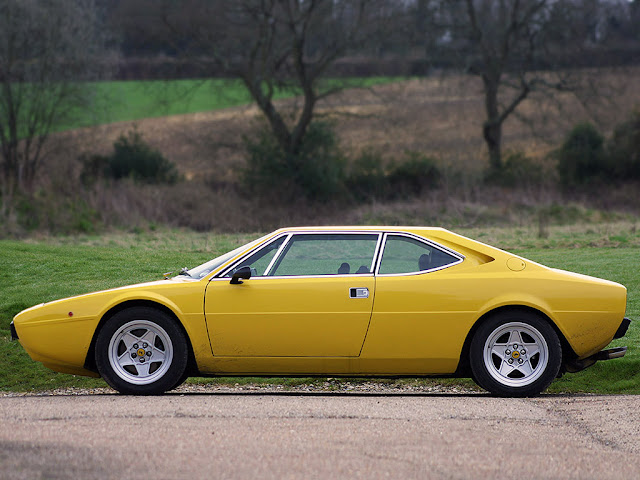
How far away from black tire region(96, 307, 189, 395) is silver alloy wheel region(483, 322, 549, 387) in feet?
8.86

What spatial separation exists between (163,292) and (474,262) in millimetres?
2787

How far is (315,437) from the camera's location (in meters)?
5.99

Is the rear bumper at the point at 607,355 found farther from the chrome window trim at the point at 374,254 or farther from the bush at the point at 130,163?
the bush at the point at 130,163

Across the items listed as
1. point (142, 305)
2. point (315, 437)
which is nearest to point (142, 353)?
point (142, 305)

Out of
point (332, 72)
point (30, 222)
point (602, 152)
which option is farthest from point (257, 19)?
point (602, 152)

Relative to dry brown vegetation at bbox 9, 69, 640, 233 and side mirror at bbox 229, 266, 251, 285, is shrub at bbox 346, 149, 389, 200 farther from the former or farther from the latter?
side mirror at bbox 229, 266, 251, 285

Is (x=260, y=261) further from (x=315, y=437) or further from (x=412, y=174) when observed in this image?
(x=412, y=174)

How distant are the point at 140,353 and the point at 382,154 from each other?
37.4 m

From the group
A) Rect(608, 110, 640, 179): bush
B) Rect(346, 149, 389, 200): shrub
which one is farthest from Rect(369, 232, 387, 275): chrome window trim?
Rect(608, 110, 640, 179): bush

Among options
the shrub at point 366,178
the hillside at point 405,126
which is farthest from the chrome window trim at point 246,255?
the shrub at point 366,178

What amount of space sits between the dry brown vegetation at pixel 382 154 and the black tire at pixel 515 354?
24202 mm

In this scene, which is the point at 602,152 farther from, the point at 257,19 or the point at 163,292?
the point at 163,292

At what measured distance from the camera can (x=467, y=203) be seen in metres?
35.9

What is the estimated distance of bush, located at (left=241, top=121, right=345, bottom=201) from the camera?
40312 millimetres
